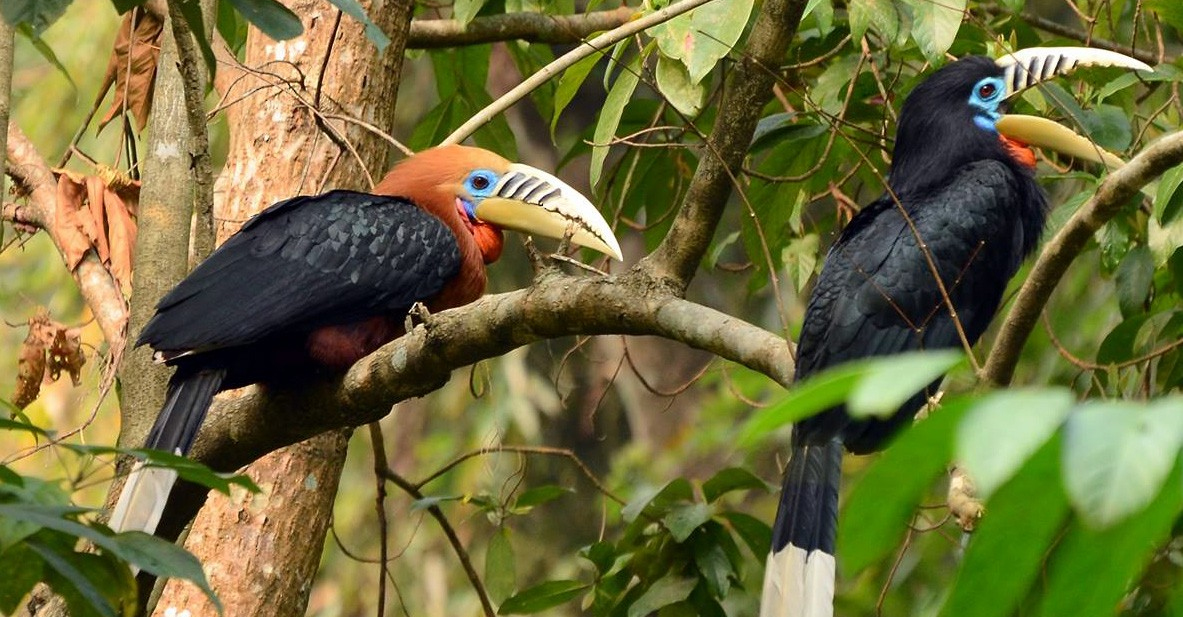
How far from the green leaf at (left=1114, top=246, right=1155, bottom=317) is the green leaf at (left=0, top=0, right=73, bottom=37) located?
9.07ft

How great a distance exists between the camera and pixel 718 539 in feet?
11.8

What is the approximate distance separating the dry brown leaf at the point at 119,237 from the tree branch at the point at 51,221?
36 mm

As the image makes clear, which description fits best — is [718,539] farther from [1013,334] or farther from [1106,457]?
[1106,457]

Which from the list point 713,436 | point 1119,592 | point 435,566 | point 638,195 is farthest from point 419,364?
point 435,566

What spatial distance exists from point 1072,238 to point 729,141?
0.90 metres

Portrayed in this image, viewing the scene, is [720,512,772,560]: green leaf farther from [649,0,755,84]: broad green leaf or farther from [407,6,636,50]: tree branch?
[407,6,636,50]: tree branch

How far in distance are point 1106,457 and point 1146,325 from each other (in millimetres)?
3080

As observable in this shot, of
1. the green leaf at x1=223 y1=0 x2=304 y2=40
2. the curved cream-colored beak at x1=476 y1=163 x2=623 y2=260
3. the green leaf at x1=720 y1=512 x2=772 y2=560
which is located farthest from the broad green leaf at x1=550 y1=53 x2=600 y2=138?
the green leaf at x1=223 y1=0 x2=304 y2=40

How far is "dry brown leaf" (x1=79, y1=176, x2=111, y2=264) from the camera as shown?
12.4 feet

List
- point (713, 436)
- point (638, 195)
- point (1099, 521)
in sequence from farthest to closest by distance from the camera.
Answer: point (713, 436)
point (638, 195)
point (1099, 521)

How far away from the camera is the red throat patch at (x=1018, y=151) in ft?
13.5

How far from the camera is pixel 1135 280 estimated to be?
11.9 ft

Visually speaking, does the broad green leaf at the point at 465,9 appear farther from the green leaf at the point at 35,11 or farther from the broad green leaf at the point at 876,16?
the green leaf at the point at 35,11

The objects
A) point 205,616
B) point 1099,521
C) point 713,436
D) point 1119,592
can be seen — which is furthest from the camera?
point 713,436
